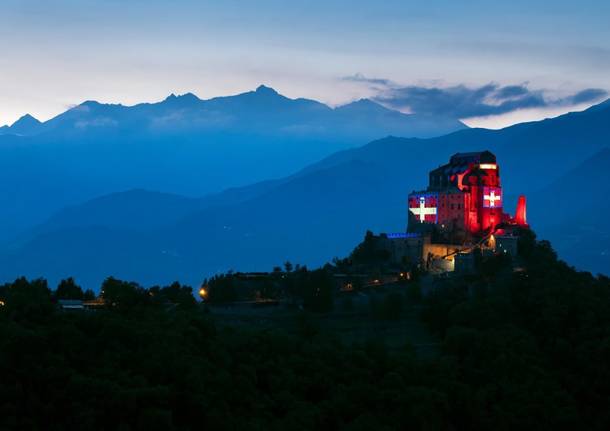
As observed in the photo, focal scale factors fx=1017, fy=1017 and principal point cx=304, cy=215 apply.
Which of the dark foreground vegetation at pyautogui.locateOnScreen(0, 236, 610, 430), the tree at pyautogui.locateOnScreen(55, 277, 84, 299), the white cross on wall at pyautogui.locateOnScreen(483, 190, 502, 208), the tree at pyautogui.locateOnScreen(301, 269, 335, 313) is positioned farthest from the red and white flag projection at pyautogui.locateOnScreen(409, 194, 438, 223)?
the tree at pyautogui.locateOnScreen(55, 277, 84, 299)

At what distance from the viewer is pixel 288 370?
210 feet

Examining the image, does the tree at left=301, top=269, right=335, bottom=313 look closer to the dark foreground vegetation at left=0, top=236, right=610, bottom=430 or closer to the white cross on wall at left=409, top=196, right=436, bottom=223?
the dark foreground vegetation at left=0, top=236, right=610, bottom=430

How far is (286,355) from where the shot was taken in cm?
6831

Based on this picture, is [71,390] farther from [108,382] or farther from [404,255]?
[404,255]

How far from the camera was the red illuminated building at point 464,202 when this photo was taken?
11069cm

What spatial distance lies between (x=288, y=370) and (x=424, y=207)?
53.4 meters

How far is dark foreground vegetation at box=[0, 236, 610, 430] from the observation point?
172 ft

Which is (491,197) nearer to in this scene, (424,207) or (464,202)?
(464,202)

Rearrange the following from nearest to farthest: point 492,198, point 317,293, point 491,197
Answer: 1. point 317,293
2. point 491,197
3. point 492,198

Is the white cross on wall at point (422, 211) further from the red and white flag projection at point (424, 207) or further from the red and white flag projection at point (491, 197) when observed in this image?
the red and white flag projection at point (491, 197)

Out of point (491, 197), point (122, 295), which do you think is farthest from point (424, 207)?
point (122, 295)

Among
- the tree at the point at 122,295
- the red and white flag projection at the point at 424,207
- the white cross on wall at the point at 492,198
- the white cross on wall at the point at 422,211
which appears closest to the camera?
the tree at the point at 122,295

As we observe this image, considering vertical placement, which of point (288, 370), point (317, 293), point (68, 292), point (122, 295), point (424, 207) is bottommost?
point (288, 370)

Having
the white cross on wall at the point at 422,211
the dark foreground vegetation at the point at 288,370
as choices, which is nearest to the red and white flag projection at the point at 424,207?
the white cross on wall at the point at 422,211
